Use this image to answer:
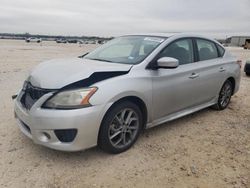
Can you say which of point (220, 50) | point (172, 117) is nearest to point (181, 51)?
point (172, 117)

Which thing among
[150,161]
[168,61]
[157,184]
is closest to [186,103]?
[168,61]

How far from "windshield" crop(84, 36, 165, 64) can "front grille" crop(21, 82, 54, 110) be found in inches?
49.9

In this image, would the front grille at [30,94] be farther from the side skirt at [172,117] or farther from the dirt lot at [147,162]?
the side skirt at [172,117]

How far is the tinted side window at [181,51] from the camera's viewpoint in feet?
13.9

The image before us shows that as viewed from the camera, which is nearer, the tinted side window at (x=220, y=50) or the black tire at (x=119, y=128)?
the black tire at (x=119, y=128)

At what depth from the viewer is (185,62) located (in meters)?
4.56

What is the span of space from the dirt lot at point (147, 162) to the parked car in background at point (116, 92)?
0.28 meters

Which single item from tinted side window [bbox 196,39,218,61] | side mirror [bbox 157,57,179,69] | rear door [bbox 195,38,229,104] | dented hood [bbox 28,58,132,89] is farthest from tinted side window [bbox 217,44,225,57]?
dented hood [bbox 28,58,132,89]

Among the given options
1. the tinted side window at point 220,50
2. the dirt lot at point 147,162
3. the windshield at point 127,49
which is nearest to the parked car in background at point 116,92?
the windshield at point 127,49

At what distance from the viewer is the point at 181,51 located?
4.52 m

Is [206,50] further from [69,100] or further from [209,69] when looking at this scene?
[69,100]

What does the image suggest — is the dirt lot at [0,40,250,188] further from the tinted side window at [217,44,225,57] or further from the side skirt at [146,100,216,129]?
the tinted side window at [217,44,225,57]

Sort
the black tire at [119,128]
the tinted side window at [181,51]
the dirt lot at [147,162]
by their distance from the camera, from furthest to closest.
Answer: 1. the tinted side window at [181,51]
2. the black tire at [119,128]
3. the dirt lot at [147,162]

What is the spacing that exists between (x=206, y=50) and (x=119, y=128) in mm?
2588
